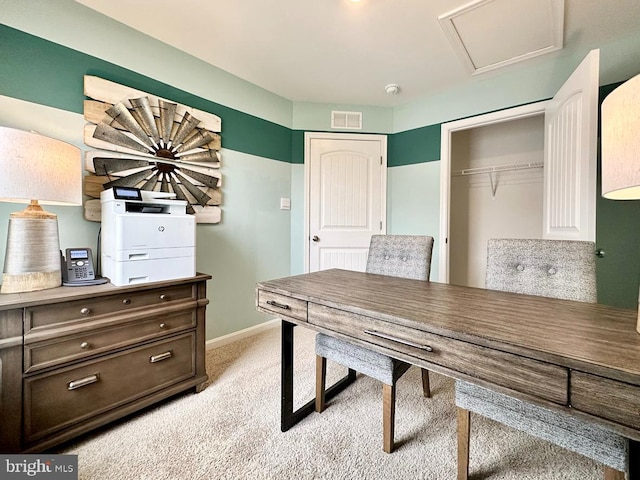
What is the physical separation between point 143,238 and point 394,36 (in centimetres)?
215

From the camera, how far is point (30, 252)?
133cm

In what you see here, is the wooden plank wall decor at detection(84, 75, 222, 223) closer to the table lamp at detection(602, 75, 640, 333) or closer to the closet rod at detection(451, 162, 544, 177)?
the table lamp at detection(602, 75, 640, 333)

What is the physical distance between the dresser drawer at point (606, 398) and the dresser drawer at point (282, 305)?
2.81ft

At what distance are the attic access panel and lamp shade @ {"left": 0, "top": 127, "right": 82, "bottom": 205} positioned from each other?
231 cm

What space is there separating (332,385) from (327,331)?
0.99 metres

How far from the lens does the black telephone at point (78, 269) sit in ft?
4.91

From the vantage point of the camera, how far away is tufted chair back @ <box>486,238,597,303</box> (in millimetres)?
1175

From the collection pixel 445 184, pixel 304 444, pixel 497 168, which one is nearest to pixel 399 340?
pixel 304 444

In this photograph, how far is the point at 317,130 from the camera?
312 cm

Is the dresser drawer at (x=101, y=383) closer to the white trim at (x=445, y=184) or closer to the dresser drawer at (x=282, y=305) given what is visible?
the dresser drawer at (x=282, y=305)

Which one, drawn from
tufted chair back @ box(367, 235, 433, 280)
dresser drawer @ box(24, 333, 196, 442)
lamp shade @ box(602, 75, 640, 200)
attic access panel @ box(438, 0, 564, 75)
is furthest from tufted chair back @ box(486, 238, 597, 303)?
dresser drawer @ box(24, 333, 196, 442)

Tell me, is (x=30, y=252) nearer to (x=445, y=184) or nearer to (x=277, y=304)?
(x=277, y=304)

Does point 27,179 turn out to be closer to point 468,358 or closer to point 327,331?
point 327,331

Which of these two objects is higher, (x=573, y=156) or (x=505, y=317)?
(x=573, y=156)
